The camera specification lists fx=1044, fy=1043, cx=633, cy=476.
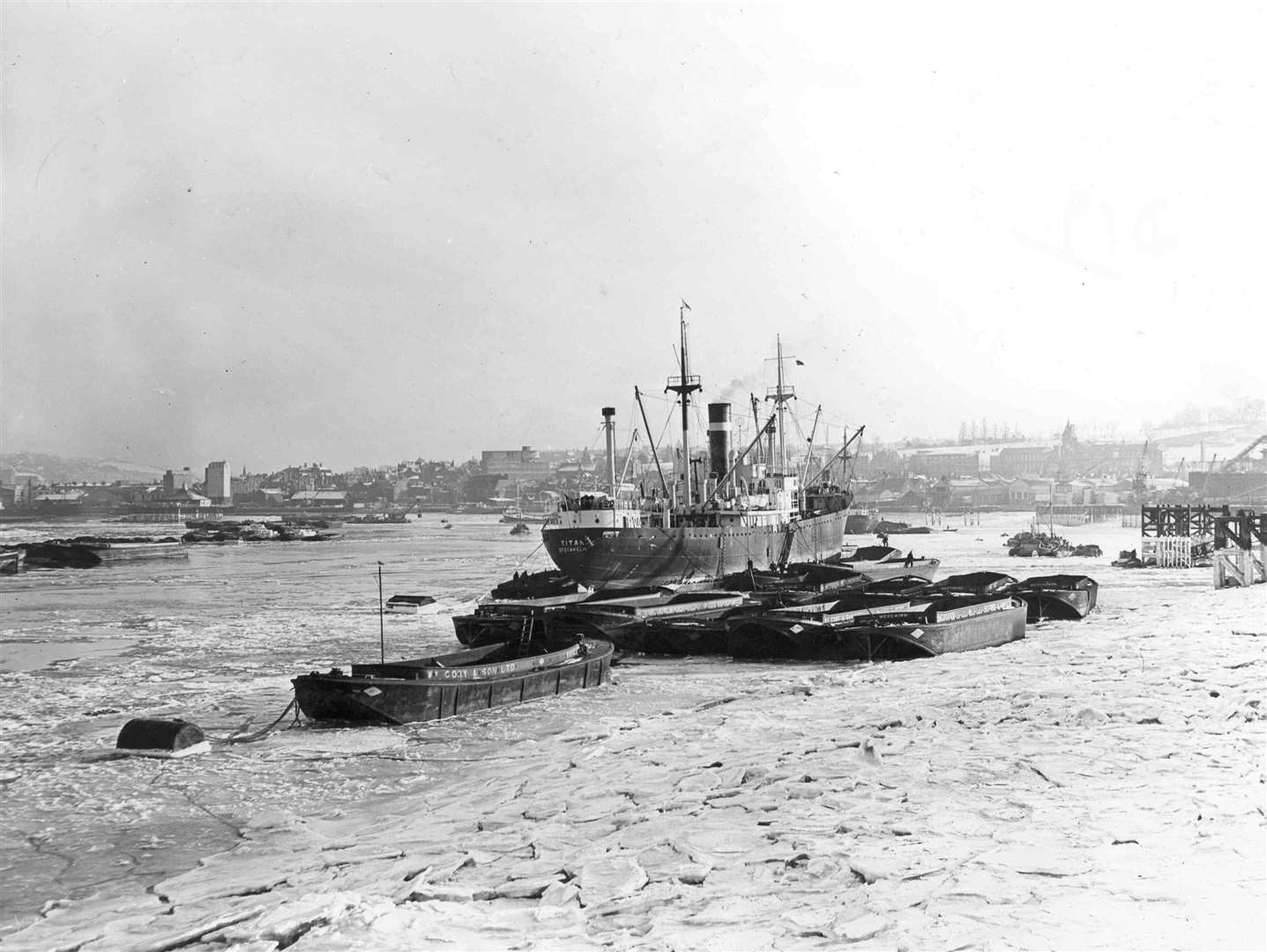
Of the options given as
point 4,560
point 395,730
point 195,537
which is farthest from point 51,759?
point 195,537

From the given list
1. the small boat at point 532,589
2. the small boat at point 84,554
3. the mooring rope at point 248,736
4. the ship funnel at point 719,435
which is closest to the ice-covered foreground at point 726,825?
the mooring rope at point 248,736

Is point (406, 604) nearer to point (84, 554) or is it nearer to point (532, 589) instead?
point (532, 589)

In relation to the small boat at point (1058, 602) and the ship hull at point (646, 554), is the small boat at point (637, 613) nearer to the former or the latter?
the small boat at point (1058, 602)

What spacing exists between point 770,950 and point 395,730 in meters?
11.2

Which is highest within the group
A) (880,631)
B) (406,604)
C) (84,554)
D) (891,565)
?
(880,631)

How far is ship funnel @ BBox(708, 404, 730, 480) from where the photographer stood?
58562mm

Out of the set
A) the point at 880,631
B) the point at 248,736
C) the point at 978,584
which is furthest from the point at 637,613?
the point at 248,736

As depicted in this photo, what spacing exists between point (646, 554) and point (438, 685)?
99.1 feet

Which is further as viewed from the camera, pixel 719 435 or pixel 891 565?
pixel 719 435

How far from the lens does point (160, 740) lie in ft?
52.2

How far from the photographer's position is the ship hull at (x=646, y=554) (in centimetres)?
4738

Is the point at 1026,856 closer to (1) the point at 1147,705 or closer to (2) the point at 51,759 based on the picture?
(1) the point at 1147,705

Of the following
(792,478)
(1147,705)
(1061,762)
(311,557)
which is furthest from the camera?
(311,557)

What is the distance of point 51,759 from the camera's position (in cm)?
1575
